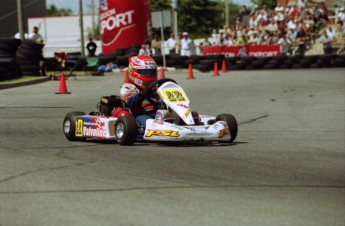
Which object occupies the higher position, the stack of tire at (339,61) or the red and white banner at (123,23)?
the red and white banner at (123,23)

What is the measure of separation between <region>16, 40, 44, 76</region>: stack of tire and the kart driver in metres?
16.8

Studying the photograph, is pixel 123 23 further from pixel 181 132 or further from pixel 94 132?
pixel 181 132

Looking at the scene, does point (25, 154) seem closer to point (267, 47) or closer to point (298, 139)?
point (298, 139)

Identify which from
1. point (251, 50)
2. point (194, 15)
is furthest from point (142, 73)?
point (194, 15)

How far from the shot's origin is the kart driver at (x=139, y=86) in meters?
11.3

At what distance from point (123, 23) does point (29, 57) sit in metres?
12.8

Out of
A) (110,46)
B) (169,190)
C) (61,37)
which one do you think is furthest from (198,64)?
(61,37)

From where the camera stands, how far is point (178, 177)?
786 centimetres

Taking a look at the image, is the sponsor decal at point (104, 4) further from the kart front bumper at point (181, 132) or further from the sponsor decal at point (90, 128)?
the kart front bumper at point (181, 132)

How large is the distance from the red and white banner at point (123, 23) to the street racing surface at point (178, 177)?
2495cm

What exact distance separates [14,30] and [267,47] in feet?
80.7

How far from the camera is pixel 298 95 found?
21062 mm

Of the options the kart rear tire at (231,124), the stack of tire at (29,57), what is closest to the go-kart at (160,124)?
the kart rear tire at (231,124)

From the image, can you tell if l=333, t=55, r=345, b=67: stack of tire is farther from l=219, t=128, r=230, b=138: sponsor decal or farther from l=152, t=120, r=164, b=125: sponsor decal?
l=152, t=120, r=164, b=125: sponsor decal
